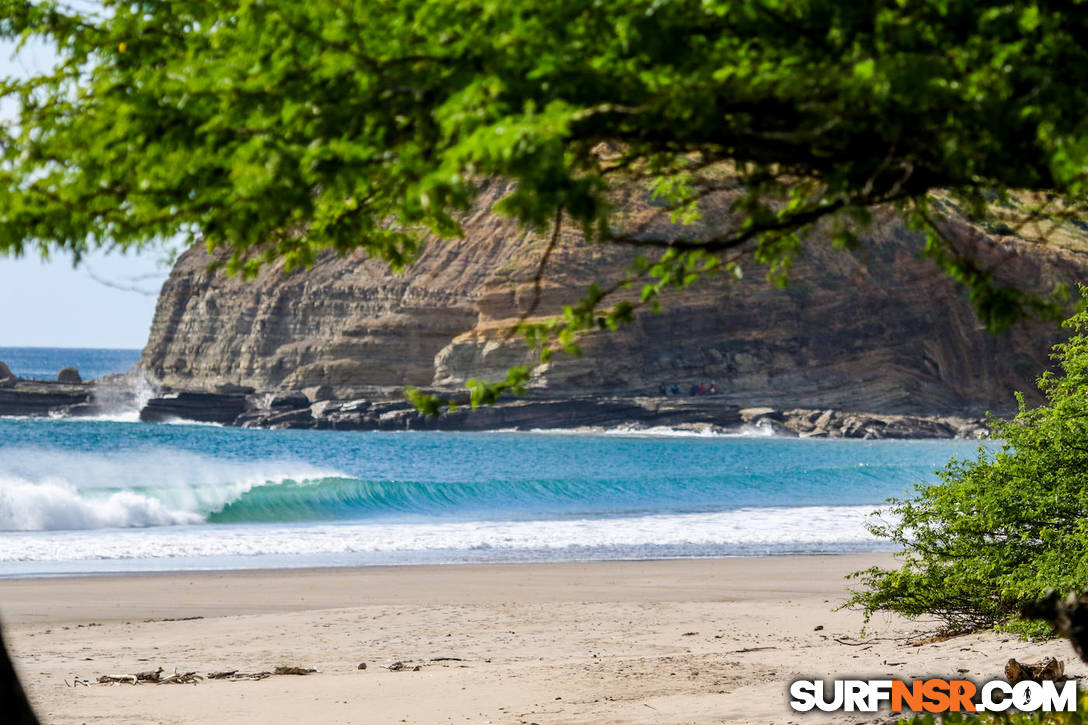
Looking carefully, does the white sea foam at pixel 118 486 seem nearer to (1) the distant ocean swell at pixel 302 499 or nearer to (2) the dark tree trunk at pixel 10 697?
(1) the distant ocean swell at pixel 302 499

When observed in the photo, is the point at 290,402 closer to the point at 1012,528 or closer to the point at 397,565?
the point at 397,565

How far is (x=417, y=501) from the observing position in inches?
1313

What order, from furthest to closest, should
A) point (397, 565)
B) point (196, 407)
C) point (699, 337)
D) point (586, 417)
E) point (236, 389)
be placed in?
→ point (236, 389)
point (699, 337)
point (196, 407)
point (586, 417)
point (397, 565)

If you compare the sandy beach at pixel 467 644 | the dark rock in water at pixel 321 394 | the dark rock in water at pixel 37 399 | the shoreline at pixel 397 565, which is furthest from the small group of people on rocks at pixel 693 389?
the sandy beach at pixel 467 644

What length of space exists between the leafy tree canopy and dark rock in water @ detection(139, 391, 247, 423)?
3400 inches

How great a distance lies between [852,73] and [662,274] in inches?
45.1

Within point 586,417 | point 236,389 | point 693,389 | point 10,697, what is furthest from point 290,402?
point 10,697

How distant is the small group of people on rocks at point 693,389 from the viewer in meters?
86.6

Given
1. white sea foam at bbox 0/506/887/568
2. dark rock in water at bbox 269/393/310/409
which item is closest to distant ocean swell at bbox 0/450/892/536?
white sea foam at bbox 0/506/887/568

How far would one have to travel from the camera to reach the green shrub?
875cm

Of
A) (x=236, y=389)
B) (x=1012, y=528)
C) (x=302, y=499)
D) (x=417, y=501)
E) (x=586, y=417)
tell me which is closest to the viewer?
Result: (x=1012, y=528)

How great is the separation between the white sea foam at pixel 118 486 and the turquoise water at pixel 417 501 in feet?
0.25

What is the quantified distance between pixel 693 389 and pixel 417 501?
5600 cm

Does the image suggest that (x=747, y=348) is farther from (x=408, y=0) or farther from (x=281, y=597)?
(x=408, y=0)
